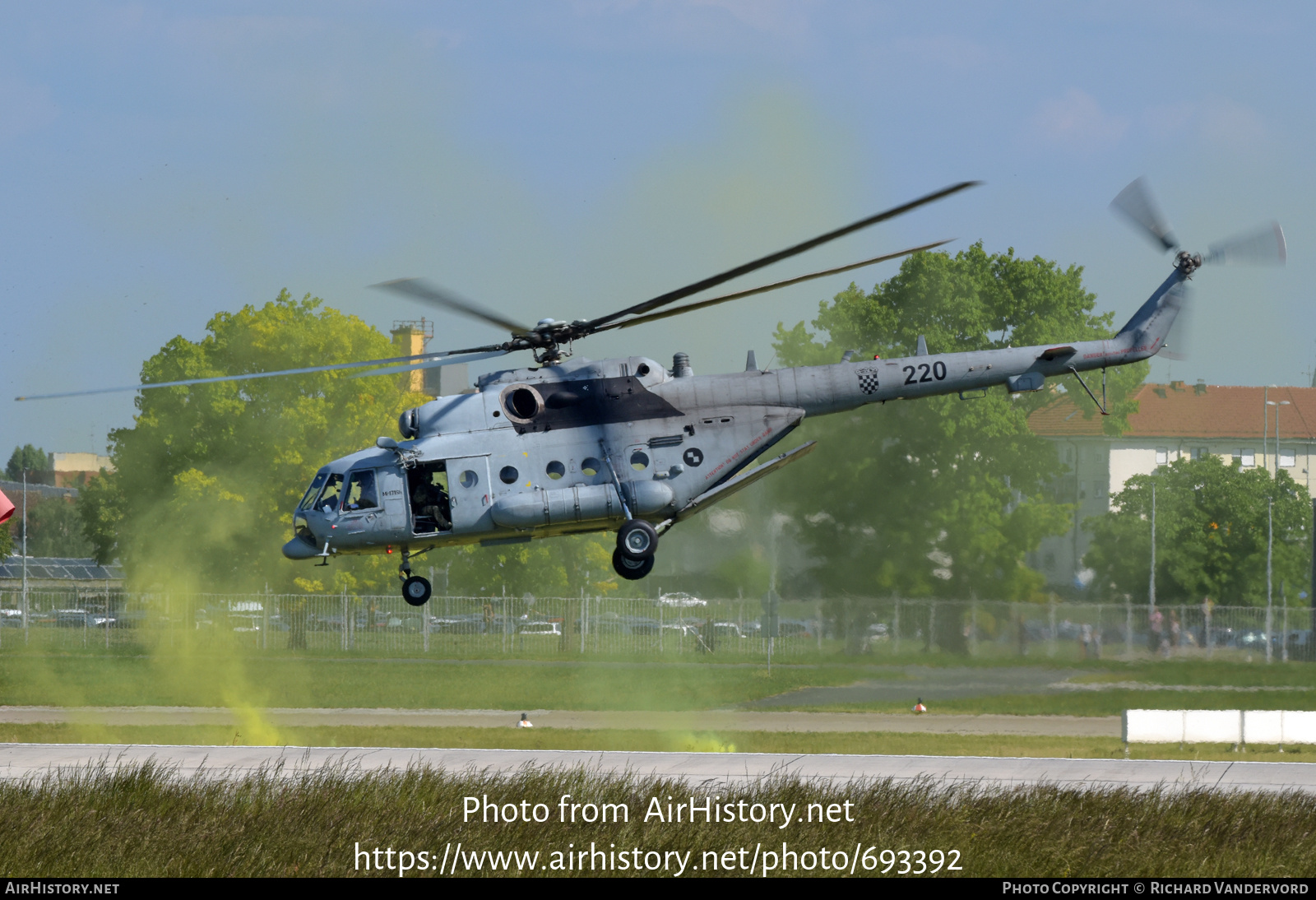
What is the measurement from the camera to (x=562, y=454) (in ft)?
66.8

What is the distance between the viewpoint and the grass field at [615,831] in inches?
712

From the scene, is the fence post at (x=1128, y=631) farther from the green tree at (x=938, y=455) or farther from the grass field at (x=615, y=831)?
the grass field at (x=615, y=831)

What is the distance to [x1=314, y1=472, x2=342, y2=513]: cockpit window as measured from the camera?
20.2 metres

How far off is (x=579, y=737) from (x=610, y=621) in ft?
47.9

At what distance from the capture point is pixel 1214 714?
31.0 m

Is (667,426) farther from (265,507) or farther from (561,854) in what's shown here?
(265,507)

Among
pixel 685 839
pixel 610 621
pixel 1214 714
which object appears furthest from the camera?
pixel 610 621

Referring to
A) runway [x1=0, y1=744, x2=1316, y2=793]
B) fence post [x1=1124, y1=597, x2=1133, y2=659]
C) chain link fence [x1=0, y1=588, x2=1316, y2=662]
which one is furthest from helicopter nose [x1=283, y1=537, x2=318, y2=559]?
fence post [x1=1124, y1=597, x2=1133, y2=659]

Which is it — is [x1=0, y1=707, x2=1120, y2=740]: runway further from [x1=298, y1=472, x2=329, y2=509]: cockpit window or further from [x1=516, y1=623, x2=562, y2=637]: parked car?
[x1=298, y1=472, x2=329, y2=509]: cockpit window

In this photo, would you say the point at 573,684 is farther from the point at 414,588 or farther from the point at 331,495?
the point at 331,495

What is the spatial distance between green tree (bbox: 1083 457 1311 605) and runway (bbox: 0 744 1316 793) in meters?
19.1

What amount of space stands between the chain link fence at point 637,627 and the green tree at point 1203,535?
3747 millimetres

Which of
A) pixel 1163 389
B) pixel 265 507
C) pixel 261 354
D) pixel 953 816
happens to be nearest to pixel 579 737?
pixel 953 816

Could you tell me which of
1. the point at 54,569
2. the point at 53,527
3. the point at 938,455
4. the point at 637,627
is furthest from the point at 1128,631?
the point at 53,527
